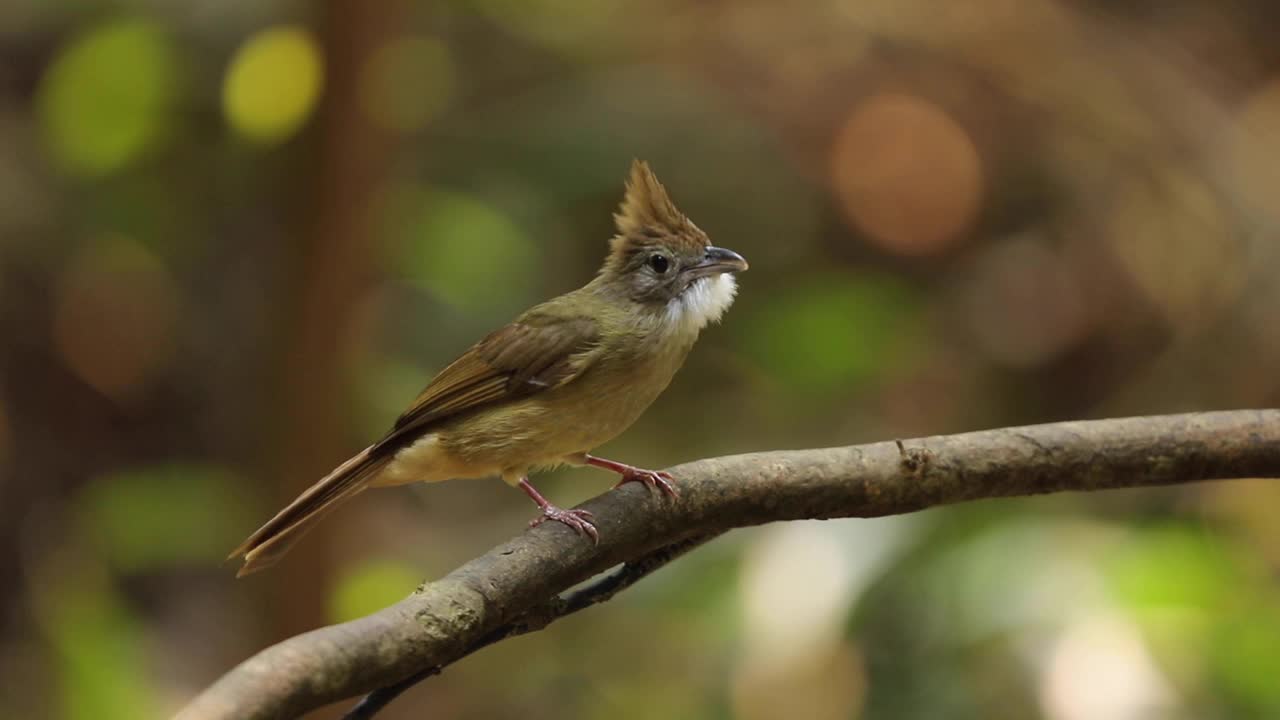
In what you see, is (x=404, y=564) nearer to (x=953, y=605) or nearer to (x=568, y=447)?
(x=953, y=605)

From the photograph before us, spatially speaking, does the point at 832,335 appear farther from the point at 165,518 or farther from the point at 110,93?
the point at 110,93

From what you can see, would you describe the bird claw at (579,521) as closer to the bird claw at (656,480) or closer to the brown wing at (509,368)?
the bird claw at (656,480)

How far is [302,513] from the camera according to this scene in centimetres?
287

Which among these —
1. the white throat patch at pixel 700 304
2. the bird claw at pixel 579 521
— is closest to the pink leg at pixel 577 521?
the bird claw at pixel 579 521

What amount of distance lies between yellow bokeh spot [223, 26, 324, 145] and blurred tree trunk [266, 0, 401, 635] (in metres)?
0.12

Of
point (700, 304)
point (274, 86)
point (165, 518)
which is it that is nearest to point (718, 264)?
point (700, 304)

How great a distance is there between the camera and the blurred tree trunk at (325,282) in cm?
429

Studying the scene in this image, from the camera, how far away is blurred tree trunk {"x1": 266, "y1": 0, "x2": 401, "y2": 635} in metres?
4.29

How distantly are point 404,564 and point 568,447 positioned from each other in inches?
114

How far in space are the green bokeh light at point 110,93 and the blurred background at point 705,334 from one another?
0.01m

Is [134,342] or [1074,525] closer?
[1074,525]

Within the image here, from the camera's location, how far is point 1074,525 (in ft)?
15.5

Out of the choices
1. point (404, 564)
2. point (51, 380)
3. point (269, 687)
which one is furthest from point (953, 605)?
point (51, 380)

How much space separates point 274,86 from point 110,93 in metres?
0.88
